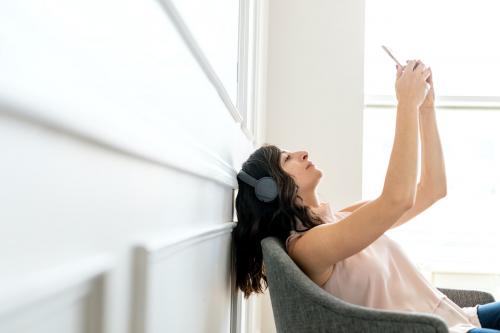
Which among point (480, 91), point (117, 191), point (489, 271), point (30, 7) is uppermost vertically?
point (480, 91)

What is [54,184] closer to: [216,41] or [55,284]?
[55,284]

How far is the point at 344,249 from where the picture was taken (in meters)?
1.05

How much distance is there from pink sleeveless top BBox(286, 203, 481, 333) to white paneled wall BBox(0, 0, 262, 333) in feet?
1.46

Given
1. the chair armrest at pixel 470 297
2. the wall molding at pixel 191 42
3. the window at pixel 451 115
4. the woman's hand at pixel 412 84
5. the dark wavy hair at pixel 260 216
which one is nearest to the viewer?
the wall molding at pixel 191 42

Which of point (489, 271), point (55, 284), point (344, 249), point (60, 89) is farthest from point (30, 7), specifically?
point (489, 271)

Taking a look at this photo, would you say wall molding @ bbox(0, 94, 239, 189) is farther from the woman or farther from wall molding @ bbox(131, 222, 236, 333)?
the woman

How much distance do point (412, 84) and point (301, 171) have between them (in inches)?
14.1

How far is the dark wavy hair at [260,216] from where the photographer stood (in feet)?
4.09

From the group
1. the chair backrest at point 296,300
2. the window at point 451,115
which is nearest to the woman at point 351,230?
the chair backrest at point 296,300

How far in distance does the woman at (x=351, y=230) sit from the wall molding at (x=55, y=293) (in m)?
0.69

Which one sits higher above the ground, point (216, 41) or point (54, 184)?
point (216, 41)

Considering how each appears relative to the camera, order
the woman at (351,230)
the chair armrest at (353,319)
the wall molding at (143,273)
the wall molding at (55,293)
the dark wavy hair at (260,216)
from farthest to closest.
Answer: the dark wavy hair at (260,216) → the woman at (351,230) → the chair armrest at (353,319) → the wall molding at (143,273) → the wall molding at (55,293)

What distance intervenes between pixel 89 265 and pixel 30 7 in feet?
0.66

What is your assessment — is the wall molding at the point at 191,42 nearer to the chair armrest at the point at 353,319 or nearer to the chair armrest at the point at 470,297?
the chair armrest at the point at 353,319
